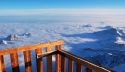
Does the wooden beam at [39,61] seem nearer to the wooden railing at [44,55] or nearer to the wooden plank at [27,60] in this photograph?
the wooden railing at [44,55]

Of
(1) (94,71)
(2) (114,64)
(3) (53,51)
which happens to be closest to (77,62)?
(1) (94,71)

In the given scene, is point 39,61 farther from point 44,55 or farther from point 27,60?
point 27,60

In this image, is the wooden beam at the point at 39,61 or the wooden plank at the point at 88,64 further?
the wooden beam at the point at 39,61

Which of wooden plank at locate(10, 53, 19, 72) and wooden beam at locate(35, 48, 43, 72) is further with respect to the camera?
wooden beam at locate(35, 48, 43, 72)

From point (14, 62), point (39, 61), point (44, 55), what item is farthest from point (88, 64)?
point (14, 62)

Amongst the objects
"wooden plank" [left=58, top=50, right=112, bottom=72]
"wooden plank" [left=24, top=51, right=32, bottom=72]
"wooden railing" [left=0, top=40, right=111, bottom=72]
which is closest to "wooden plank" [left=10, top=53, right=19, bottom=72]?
"wooden railing" [left=0, top=40, right=111, bottom=72]

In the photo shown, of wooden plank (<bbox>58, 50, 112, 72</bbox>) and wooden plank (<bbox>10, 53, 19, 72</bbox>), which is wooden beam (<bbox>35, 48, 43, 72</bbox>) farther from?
wooden plank (<bbox>58, 50, 112, 72</bbox>)

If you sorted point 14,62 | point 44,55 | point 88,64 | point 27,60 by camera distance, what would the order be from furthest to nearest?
point 44,55 → point 27,60 → point 14,62 → point 88,64

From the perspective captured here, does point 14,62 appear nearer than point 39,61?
Yes

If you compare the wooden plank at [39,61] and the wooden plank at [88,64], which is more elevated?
the wooden plank at [88,64]

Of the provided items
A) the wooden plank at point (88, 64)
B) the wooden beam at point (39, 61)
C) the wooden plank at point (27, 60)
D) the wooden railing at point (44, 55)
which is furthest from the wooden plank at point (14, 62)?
the wooden plank at point (88, 64)

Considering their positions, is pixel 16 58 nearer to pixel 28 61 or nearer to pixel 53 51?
pixel 28 61
